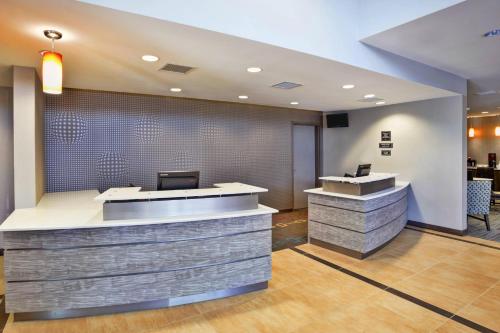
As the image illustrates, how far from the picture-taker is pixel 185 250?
2906 millimetres

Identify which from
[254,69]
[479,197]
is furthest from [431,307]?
[479,197]

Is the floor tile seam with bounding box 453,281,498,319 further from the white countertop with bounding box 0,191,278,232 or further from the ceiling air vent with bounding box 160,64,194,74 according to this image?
the ceiling air vent with bounding box 160,64,194,74

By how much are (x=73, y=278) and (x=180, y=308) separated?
3.37 feet

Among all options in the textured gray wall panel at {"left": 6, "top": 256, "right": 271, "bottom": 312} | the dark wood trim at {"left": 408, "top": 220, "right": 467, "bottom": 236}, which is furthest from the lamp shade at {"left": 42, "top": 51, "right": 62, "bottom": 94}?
the dark wood trim at {"left": 408, "top": 220, "right": 467, "bottom": 236}

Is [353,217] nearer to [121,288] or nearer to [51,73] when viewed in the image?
[121,288]

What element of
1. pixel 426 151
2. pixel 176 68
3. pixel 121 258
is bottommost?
pixel 121 258

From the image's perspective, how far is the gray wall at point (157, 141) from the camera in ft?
15.1

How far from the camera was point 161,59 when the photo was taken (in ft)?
10.3

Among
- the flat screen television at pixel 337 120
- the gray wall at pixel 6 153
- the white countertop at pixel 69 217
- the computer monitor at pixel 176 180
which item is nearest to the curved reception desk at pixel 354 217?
the white countertop at pixel 69 217

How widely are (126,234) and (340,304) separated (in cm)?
225

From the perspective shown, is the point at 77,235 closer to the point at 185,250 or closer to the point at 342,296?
the point at 185,250

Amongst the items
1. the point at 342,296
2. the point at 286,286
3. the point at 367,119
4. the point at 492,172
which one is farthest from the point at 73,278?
the point at 492,172

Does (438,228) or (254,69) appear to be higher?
(254,69)

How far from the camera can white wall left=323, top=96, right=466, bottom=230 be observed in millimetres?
5316
